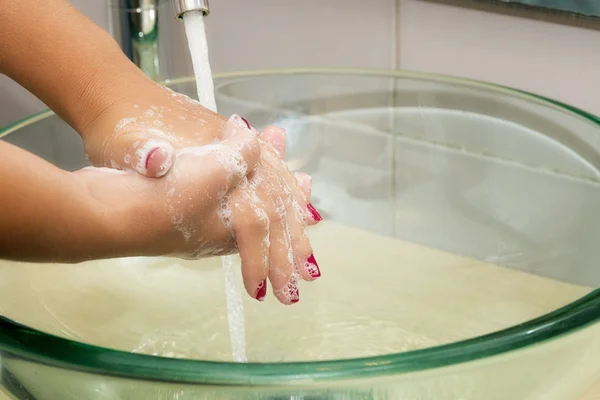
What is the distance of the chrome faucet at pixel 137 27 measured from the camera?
633 millimetres

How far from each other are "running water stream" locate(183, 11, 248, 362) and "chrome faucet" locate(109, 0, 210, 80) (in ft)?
0.32

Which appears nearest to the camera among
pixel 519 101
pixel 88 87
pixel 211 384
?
pixel 211 384

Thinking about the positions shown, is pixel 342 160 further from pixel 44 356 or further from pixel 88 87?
pixel 44 356

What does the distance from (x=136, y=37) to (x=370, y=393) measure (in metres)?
0.40

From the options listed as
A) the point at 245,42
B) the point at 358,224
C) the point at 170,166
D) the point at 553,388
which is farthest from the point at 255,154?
the point at 245,42

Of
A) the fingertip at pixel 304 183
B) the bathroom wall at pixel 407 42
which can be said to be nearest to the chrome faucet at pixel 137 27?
the bathroom wall at pixel 407 42

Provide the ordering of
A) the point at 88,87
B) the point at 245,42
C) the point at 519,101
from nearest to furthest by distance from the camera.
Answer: the point at 88,87 < the point at 519,101 < the point at 245,42

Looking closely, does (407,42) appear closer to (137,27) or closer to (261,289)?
(137,27)

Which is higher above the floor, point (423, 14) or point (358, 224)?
point (423, 14)

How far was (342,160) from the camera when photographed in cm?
68

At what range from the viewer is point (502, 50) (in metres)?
0.65

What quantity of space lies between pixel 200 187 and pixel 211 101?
0.56 ft

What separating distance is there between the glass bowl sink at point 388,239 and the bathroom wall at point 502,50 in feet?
0.15

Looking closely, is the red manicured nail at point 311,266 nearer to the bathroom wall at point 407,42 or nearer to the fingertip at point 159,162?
the fingertip at point 159,162
